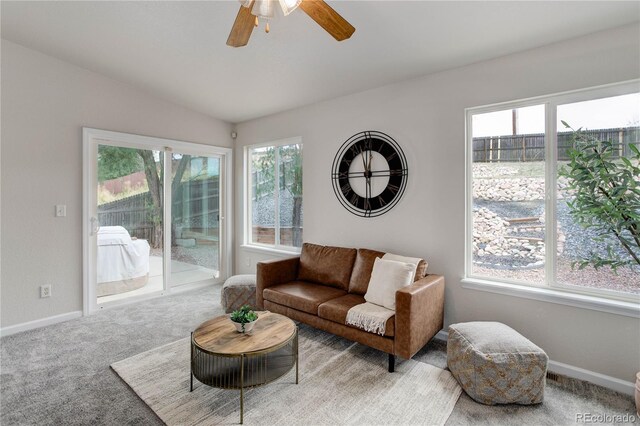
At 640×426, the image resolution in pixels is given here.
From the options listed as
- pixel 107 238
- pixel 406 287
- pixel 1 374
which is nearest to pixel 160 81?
pixel 107 238

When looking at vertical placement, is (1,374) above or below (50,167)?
below

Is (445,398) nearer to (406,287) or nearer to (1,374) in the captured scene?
(406,287)

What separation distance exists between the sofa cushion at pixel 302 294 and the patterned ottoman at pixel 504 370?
1274 millimetres

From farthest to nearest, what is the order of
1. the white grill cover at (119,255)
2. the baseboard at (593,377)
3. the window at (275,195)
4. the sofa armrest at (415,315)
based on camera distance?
1. the window at (275,195)
2. the white grill cover at (119,255)
3. the sofa armrest at (415,315)
4. the baseboard at (593,377)

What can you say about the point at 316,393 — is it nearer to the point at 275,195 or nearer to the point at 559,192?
the point at 559,192

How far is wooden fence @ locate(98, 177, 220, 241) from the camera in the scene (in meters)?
3.91

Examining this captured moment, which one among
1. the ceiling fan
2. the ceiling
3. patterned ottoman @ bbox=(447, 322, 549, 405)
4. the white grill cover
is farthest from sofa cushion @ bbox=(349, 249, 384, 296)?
the white grill cover

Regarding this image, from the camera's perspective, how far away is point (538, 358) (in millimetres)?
2004

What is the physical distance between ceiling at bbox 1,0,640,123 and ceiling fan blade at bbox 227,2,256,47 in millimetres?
742

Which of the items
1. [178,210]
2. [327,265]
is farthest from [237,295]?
[178,210]

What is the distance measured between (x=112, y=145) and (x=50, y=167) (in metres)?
0.69

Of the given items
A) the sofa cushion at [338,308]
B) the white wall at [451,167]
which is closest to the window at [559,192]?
the white wall at [451,167]

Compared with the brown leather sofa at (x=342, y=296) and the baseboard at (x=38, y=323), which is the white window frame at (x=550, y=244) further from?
the baseboard at (x=38, y=323)

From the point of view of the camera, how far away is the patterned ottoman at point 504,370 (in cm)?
200
